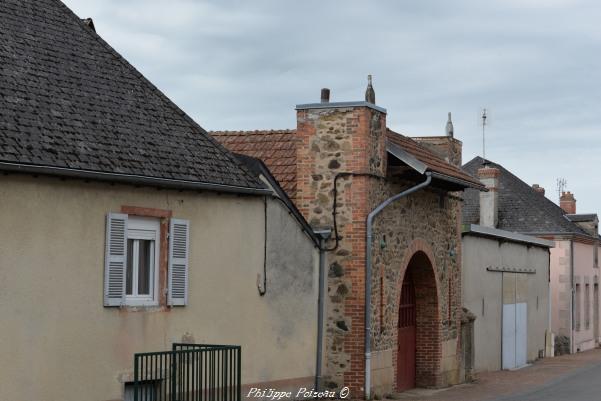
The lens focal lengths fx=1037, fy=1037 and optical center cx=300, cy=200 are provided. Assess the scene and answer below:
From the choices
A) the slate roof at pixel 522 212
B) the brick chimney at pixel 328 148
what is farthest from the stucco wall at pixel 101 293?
the slate roof at pixel 522 212

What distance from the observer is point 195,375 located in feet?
46.0

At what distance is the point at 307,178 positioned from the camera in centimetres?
1811

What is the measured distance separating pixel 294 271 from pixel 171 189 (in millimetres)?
3477

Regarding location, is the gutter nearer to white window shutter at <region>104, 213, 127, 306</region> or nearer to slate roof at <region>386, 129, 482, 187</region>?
white window shutter at <region>104, 213, 127, 306</region>

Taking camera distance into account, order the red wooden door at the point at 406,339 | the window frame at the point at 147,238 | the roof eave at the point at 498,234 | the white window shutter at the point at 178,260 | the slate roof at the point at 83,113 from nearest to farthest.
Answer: the slate roof at the point at 83,113 < the window frame at the point at 147,238 < the white window shutter at the point at 178,260 < the red wooden door at the point at 406,339 < the roof eave at the point at 498,234

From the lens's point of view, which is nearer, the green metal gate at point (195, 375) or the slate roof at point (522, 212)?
the green metal gate at point (195, 375)

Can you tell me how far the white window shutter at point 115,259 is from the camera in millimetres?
13211

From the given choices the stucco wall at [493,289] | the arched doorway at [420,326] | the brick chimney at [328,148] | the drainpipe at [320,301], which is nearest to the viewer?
the drainpipe at [320,301]

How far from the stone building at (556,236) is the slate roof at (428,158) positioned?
1680 centimetres

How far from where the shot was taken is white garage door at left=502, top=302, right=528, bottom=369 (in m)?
28.8

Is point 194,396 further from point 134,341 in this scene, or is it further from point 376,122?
point 376,122

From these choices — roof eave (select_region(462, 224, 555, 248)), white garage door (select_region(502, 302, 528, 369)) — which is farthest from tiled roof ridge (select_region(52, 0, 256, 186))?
white garage door (select_region(502, 302, 528, 369))

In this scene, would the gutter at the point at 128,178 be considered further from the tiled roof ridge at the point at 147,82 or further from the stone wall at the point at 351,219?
the stone wall at the point at 351,219

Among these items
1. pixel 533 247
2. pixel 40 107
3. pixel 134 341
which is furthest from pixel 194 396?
pixel 533 247
